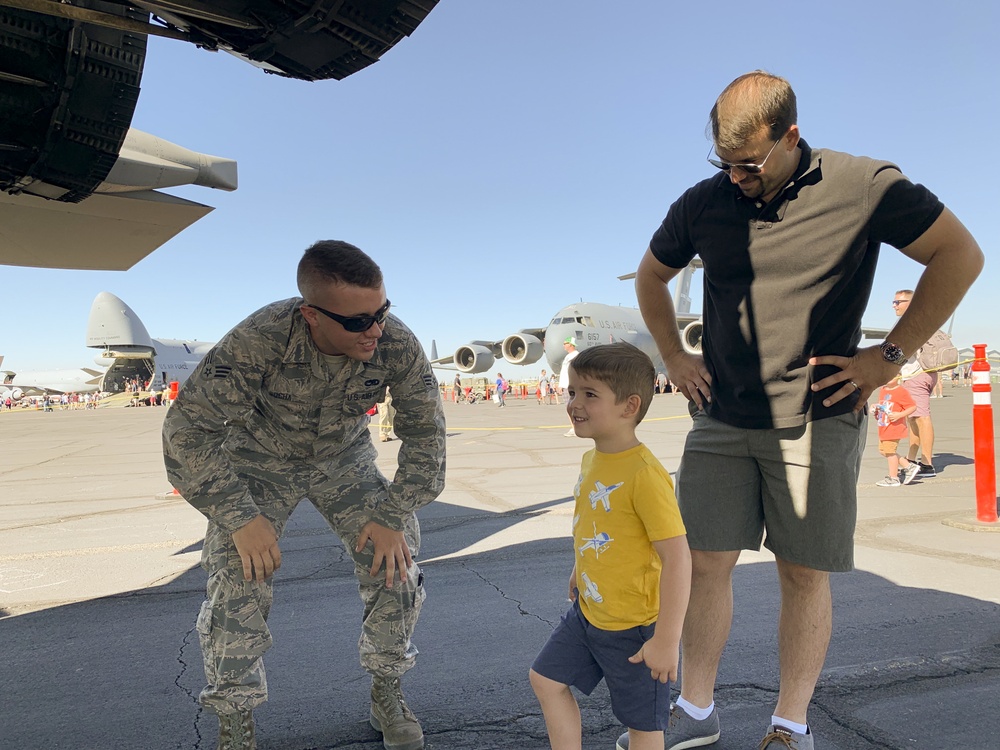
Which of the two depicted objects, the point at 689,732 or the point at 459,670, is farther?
the point at 459,670

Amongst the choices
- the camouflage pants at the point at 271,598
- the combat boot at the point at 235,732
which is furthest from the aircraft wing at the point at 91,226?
the combat boot at the point at 235,732

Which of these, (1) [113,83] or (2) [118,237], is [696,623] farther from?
(2) [118,237]

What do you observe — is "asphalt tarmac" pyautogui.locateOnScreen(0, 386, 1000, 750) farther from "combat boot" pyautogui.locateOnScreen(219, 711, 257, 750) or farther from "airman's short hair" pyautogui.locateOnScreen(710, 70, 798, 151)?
"airman's short hair" pyautogui.locateOnScreen(710, 70, 798, 151)

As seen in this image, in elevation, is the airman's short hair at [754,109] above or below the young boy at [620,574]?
above

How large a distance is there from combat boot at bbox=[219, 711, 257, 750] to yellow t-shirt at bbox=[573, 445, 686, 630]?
1.17m

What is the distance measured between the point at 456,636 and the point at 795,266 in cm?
219

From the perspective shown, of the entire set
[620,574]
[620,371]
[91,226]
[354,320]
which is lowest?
[620,574]

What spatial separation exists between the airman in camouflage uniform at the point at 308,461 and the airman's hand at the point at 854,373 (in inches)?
53.3

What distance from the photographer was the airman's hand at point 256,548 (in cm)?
217

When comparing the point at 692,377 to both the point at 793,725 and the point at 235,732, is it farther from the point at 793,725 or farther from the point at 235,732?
the point at 235,732

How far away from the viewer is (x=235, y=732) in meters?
2.08

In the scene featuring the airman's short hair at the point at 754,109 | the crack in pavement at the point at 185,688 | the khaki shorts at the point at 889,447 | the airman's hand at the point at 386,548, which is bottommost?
the crack in pavement at the point at 185,688

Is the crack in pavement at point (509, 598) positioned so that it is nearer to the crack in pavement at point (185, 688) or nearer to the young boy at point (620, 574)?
the young boy at point (620, 574)

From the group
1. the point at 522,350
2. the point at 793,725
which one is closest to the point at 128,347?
the point at 522,350
